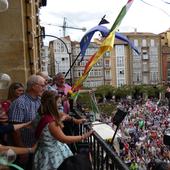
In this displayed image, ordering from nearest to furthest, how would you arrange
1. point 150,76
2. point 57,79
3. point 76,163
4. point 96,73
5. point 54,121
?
1. point 76,163
2. point 54,121
3. point 57,79
4. point 96,73
5. point 150,76

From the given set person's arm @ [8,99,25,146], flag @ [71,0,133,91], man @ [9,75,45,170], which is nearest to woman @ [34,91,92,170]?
man @ [9,75,45,170]

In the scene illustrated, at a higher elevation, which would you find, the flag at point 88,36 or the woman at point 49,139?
the flag at point 88,36

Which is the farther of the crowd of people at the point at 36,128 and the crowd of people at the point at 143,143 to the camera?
the crowd of people at the point at 143,143

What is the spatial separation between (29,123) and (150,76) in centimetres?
11861

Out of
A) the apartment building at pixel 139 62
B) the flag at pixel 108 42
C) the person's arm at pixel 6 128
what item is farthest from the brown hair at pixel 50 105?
the apartment building at pixel 139 62

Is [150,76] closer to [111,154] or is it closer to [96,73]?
[96,73]

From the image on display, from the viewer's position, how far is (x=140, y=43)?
397ft

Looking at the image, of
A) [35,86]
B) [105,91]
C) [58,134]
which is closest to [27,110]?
[35,86]

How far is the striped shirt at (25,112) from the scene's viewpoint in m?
5.02

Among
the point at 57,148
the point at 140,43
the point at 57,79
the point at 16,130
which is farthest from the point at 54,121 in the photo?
the point at 140,43

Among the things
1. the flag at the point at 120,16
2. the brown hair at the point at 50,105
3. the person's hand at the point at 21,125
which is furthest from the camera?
the flag at the point at 120,16

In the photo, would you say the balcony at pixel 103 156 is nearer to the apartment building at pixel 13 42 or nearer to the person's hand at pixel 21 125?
the person's hand at pixel 21 125

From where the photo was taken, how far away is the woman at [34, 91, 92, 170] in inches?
172

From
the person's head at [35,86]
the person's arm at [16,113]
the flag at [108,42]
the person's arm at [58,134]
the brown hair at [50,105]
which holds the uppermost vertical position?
the flag at [108,42]
